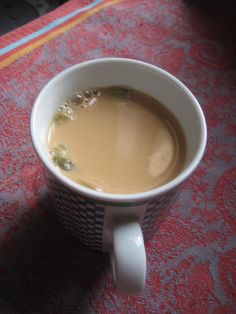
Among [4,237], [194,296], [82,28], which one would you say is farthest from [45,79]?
[194,296]

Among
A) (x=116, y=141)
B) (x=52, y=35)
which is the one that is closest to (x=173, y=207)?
(x=116, y=141)

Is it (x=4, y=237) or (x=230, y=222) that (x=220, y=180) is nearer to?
(x=230, y=222)

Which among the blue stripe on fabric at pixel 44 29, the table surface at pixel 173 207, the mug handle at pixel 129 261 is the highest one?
the blue stripe on fabric at pixel 44 29

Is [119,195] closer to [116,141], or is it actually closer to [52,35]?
[116,141]

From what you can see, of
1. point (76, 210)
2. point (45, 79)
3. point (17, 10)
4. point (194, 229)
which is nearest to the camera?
point (76, 210)

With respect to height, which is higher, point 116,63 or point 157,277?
point 116,63

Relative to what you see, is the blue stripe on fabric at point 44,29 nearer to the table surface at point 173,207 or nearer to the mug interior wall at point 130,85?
the table surface at point 173,207

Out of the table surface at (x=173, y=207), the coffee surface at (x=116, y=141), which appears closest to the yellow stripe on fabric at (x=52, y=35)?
the table surface at (x=173, y=207)
